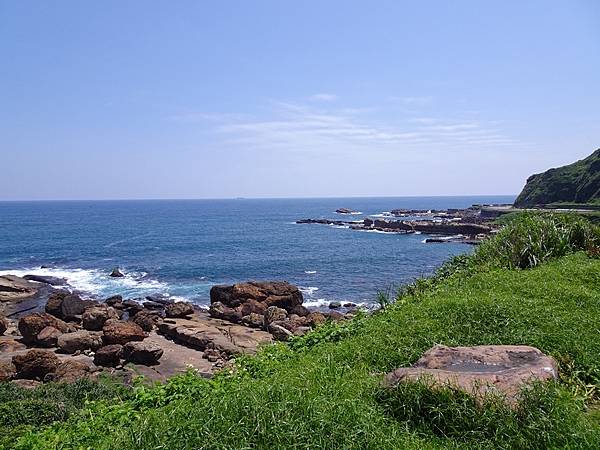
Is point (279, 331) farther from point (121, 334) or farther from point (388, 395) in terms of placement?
point (388, 395)

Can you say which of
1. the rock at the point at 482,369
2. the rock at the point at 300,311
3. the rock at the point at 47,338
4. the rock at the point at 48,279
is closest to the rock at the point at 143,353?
the rock at the point at 47,338

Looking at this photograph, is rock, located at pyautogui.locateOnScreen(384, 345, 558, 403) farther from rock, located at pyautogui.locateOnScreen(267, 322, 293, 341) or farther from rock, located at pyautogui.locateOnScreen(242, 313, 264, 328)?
rock, located at pyautogui.locateOnScreen(242, 313, 264, 328)

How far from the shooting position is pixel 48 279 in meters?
37.3

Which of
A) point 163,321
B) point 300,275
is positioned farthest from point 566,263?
point 300,275

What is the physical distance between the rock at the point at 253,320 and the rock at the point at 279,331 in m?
1.25

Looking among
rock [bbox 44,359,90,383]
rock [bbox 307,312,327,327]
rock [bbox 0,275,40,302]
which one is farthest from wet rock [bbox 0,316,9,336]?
rock [bbox 307,312,327,327]

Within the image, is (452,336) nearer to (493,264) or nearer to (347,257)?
(493,264)

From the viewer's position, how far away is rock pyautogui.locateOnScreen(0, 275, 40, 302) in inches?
1246

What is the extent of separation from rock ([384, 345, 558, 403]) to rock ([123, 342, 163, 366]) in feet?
46.8

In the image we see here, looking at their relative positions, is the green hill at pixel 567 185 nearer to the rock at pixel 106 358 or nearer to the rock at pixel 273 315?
the rock at pixel 273 315

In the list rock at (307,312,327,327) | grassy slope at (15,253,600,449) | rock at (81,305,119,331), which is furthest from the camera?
rock at (307,312,327,327)

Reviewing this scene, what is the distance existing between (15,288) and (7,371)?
21065mm

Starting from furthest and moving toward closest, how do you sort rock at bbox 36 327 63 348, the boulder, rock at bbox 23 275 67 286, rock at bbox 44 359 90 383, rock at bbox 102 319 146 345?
A: rock at bbox 23 275 67 286, the boulder, rock at bbox 36 327 63 348, rock at bbox 102 319 146 345, rock at bbox 44 359 90 383

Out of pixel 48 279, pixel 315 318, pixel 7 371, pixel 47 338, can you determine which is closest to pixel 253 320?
pixel 315 318
